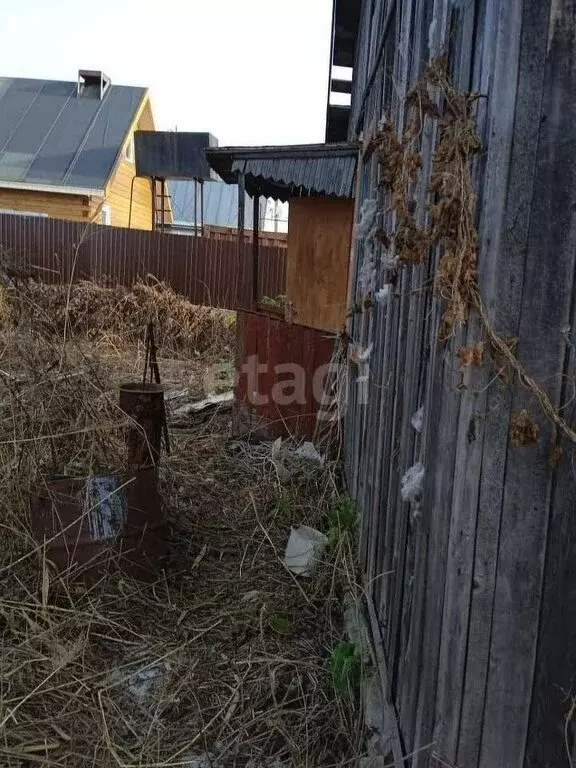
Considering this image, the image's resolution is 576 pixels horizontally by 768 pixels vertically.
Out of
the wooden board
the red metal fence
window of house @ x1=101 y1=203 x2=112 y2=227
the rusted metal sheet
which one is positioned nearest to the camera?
the wooden board

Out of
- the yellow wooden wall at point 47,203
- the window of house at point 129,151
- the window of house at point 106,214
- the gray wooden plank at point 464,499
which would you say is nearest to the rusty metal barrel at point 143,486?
the gray wooden plank at point 464,499

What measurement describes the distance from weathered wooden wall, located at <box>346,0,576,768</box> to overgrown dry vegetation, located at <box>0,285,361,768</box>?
1101mm

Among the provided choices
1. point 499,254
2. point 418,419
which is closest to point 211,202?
point 418,419

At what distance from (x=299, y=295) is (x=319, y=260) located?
443 mm

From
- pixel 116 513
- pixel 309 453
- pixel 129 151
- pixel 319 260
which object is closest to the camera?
pixel 116 513

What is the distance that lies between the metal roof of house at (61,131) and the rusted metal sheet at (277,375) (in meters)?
15.5

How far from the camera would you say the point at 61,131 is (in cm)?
2188

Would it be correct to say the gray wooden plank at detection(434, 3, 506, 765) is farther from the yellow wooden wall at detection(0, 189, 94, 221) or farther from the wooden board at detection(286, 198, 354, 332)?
the yellow wooden wall at detection(0, 189, 94, 221)

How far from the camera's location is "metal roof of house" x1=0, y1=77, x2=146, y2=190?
20234 millimetres

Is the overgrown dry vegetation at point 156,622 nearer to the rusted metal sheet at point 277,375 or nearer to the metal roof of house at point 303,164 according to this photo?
the rusted metal sheet at point 277,375

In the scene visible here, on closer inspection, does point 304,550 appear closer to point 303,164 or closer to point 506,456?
point 506,456

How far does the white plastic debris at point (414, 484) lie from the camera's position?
181 cm

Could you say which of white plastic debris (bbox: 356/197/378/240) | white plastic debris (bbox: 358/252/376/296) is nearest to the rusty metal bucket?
white plastic debris (bbox: 358/252/376/296)

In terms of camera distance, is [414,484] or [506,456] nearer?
[506,456]
